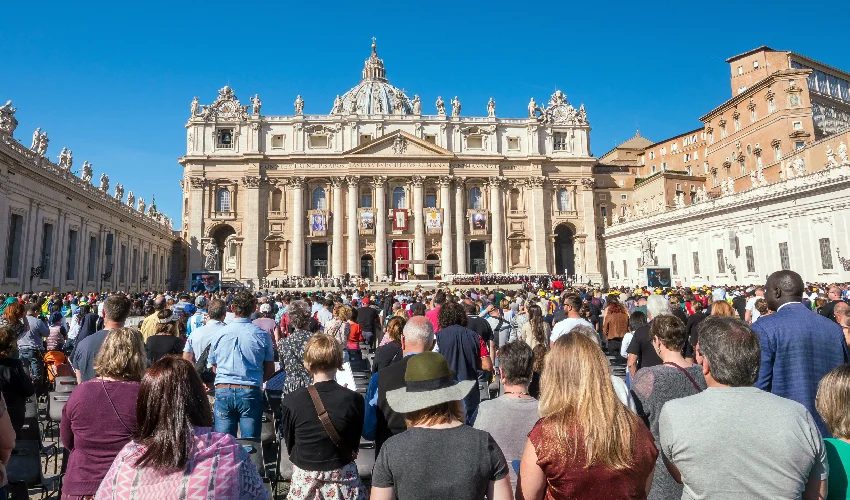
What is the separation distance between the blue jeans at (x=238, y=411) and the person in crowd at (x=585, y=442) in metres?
4.14

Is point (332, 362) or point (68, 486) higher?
point (332, 362)

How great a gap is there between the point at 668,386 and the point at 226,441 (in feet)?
10.9

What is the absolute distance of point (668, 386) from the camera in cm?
420

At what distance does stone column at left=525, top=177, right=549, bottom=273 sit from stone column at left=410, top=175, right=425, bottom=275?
11867 millimetres

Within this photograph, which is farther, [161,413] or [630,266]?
[630,266]

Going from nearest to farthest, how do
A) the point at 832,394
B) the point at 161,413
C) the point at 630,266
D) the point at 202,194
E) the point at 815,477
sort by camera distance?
1. the point at 161,413
2. the point at 815,477
3. the point at 832,394
4. the point at 630,266
5. the point at 202,194

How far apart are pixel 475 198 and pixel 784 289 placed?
53.7 metres

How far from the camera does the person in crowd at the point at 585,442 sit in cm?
267

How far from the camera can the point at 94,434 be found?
3547mm

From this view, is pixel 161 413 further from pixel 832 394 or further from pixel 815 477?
pixel 832 394

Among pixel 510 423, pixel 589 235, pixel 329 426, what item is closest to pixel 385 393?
pixel 329 426

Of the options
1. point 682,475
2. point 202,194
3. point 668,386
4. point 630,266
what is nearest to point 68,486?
point 682,475

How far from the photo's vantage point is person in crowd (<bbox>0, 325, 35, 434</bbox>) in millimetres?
4484

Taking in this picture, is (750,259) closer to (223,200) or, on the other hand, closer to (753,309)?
(753,309)
